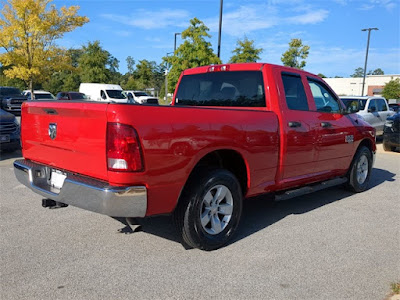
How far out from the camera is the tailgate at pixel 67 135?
2.95m

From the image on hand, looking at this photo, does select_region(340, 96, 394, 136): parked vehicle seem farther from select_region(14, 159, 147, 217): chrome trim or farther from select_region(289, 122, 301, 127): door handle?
select_region(14, 159, 147, 217): chrome trim

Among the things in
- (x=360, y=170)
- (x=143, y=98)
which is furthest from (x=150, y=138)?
(x=143, y=98)

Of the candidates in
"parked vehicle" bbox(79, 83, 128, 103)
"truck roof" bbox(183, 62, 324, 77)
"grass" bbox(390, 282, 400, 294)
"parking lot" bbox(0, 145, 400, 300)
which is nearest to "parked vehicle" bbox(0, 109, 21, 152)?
"parking lot" bbox(0, 145, 400, 300)

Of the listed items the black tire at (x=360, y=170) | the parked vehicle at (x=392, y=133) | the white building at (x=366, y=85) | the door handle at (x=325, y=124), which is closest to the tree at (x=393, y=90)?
the white building at (x=366, y=85)

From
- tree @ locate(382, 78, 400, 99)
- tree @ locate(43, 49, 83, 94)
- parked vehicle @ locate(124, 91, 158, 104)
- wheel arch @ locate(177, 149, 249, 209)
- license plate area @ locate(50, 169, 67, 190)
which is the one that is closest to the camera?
license plate area @ locate(50, 169, 67, 190)

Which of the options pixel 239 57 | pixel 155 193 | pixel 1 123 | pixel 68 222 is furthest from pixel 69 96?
pixel 155 193

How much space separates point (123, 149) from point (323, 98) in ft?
11.2

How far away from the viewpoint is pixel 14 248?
3.53 meters

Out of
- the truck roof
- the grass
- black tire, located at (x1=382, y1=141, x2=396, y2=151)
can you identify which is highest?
the truck roof

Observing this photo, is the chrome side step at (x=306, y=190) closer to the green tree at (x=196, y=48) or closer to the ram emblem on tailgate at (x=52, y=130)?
the ram emblem on tailgate at (x=52, y=130)

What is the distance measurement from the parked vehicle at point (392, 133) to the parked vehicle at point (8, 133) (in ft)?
34.4

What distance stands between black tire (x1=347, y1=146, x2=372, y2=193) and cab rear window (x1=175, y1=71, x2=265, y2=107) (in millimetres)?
2469

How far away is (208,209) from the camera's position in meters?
3.58

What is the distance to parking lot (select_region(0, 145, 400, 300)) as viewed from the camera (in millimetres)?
2865
